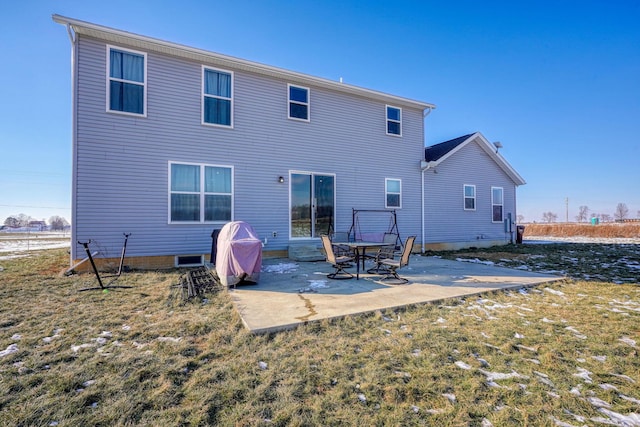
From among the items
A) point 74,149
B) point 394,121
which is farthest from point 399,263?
point 74,149

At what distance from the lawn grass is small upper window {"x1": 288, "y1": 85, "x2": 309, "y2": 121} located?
696 cm

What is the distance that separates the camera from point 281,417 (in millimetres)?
1922

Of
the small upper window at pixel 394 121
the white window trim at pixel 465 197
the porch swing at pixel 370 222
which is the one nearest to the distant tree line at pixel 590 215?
the white window trim at pixel 465 197

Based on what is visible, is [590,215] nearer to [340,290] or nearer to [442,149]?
[442,149]

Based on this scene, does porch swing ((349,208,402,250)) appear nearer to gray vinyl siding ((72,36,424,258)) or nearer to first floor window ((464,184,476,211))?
gray vinyl siding ((72,36,424,258))

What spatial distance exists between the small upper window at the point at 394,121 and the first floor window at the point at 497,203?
587cm

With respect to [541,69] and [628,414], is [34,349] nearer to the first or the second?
[628,414]

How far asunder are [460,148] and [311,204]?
744cm

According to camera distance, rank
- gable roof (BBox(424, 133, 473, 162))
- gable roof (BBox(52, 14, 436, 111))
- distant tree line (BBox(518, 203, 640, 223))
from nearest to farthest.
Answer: gable roof (BBox(52, 14, 436, 111))
gable roof (BBox(424, 133, 473, 162))
distant tree line (BBox(518, 203, 640, 223))

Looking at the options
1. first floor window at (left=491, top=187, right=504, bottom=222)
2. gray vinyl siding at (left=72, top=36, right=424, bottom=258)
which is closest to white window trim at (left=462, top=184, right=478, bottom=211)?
first floor window at (left=491, top=187, right=504, bottom=222)

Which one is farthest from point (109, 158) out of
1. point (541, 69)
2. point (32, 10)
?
point (541, 69)

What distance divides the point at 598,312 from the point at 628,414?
2.80 m

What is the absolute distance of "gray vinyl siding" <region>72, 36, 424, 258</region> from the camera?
23.4 feet

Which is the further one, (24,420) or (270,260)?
(270,260)
